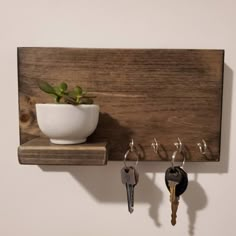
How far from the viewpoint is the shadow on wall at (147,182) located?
0.51 m

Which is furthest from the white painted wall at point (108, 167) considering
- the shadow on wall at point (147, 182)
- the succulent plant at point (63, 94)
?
the succulent plant at point (63, 94)

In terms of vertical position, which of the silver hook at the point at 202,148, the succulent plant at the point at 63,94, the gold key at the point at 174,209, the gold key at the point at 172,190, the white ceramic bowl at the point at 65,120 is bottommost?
the gold key at the point at 174,209

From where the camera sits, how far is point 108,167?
0.51 m

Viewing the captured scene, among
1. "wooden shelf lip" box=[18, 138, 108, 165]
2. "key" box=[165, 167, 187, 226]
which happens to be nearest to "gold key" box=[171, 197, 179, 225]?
"key" box=[165, 167, 187, 226]

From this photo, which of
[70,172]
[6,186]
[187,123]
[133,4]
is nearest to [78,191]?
[70,172]

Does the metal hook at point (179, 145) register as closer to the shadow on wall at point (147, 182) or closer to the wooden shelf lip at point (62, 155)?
the shadow on wall at point (147, 182)

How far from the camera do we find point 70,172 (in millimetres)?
514

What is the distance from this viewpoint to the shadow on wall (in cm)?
51

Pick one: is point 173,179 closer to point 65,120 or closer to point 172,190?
point 172,190

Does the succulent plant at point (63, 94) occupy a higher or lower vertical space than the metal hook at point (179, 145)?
higher

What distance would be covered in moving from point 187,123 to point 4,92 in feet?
1.15

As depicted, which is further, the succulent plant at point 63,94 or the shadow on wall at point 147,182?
the shadow on wall at point 147,182

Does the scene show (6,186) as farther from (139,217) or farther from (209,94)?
(209,94)

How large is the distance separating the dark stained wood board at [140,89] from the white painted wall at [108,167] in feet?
0.11
